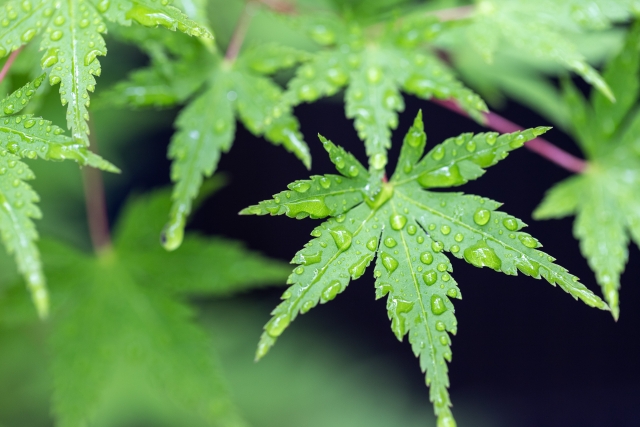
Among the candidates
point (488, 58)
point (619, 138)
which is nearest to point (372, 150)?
point (488, 58)

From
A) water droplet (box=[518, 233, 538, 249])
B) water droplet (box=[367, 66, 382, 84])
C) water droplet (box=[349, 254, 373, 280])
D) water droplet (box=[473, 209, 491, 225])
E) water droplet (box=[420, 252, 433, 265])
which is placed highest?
water droplet (box=[367, 66, 382, 84])

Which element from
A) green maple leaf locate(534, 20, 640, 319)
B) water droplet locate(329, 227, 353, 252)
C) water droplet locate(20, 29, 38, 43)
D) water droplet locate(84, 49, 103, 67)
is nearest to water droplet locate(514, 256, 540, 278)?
water droplet locate(329, 227, 353, 252)

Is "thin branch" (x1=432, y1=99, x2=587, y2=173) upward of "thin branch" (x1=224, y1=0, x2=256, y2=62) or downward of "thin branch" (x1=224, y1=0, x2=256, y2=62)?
downward

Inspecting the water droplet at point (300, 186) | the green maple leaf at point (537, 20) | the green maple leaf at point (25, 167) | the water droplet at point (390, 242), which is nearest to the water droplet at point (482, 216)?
the water droplet at point (390, 242)

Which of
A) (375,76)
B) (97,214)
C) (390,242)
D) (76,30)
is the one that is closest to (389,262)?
(390,242)

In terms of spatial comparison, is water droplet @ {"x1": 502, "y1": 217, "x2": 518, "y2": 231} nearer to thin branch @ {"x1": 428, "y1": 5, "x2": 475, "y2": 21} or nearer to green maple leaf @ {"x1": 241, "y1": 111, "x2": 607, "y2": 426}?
green maple leaf @ {"x1": 241, "y1": 111, "x2": 607, "y2": 426}

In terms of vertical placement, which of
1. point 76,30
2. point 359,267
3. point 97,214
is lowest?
point 97,214

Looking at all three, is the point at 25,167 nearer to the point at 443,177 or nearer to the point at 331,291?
the point at 331,291

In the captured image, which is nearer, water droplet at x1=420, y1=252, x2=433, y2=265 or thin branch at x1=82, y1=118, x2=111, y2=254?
water droplet at x1=420, y1=252, x2=433, y2=265
